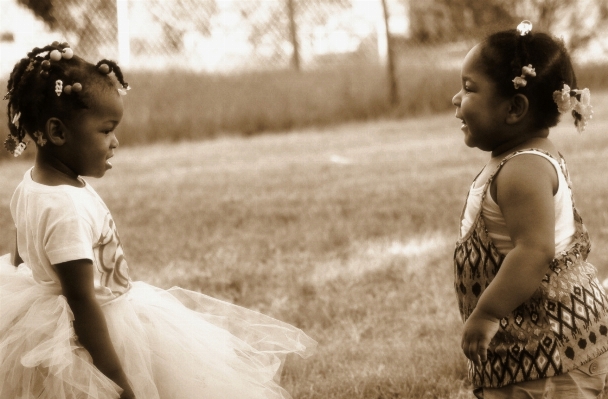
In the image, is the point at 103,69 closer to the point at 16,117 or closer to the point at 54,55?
the point at 54,55

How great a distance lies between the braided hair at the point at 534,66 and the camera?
2123 millimetres

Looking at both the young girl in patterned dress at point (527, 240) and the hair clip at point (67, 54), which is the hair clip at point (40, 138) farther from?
the young girl in patterned dress at point (527, 240)

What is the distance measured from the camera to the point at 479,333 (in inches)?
80.6

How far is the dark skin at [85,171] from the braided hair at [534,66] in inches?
41.0

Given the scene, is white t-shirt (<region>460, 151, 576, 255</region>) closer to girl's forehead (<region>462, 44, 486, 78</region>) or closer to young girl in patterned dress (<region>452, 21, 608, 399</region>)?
young girl in patterned dress (<region>452, 21, 608, 399</region>)

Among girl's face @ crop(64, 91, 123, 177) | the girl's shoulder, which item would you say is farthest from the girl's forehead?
girl's face @ crop(64, 91, 123, 177)

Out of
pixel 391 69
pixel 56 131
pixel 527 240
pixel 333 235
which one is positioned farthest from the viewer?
pixel 391 69

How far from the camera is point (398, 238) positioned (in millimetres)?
4688

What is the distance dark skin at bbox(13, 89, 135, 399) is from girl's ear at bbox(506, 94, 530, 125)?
1.07m

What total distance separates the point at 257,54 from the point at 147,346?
8400 mm

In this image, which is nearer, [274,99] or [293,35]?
[274,99]

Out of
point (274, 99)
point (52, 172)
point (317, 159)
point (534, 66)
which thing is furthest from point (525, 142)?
point (274, 99)

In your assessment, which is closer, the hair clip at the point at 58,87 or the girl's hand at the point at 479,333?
the girl's hand at the point at 479,333

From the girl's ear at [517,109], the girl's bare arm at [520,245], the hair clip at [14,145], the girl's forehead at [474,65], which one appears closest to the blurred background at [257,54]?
the hair clip at [14,145]
